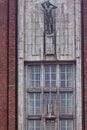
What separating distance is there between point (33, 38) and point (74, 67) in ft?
6.58

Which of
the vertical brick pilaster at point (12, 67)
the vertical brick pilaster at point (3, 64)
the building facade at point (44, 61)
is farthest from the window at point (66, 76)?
the vertical brick pilaster at point (3, 64)

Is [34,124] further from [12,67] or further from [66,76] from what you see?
[12,67]

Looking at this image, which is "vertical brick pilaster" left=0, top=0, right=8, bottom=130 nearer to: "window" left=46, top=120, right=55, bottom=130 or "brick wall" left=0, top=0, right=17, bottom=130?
"brick wall" left=0, top=0, right=17, bottom=130

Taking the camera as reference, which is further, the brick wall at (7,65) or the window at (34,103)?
the window at (34,103)

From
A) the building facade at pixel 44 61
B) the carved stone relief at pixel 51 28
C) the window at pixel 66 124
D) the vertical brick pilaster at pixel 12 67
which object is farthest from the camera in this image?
the carved stone relief at pixel 51 28

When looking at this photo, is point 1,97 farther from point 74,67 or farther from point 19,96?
point 74,67

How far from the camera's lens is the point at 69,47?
2303cm

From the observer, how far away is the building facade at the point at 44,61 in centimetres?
2277

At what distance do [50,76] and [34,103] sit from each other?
1.25 meters

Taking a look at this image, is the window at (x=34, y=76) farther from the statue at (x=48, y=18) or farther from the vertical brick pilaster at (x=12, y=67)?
the statue at (x=48, y=18)

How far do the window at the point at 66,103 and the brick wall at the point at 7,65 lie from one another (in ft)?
6.22

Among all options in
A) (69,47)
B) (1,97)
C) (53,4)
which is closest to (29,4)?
(53,4)

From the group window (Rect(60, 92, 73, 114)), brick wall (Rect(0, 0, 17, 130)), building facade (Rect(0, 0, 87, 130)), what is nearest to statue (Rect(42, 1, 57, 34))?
building facade (Rect(0, 0, 87, 130))

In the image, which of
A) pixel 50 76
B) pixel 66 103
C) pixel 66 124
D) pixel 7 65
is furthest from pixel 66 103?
pixel 7 65
